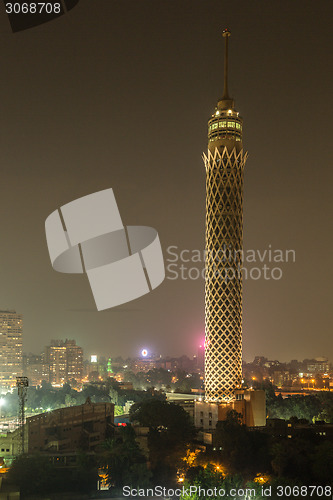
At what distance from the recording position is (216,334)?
33656mm

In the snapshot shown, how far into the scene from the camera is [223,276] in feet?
111

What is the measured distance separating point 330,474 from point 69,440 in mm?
21415

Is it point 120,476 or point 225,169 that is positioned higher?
point 225,169

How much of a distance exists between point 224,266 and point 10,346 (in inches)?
4179

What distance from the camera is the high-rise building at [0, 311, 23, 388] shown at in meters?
129

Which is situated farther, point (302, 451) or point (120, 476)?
point (120, 476)

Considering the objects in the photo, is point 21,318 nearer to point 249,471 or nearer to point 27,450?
point 27,450

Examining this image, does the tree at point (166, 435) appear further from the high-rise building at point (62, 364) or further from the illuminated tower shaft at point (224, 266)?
the high-rise building at point (62, 364)

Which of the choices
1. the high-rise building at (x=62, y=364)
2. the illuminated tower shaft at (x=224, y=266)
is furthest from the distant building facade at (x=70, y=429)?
the high-rise building at (x=62, y=364)

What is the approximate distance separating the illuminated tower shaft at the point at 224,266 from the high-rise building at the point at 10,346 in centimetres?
10094

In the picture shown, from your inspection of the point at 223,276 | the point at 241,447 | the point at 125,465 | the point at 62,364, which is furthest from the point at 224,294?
the point at 62,364

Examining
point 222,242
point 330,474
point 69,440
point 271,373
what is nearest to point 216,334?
point 222,242

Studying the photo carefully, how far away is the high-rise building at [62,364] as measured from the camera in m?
146

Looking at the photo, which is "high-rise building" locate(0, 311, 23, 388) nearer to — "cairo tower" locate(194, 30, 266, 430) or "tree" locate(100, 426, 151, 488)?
"cairo tower" locate(194, 30, 266, 430)
